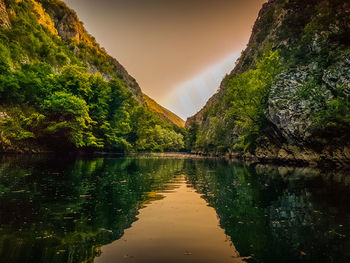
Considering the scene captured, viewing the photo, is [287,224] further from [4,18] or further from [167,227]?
[4,18]

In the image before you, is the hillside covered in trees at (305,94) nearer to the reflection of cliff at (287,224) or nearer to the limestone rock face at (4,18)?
the reflection of cliff at (287,224)

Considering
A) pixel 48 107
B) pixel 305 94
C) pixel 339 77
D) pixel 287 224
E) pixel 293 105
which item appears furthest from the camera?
pixel 48 107

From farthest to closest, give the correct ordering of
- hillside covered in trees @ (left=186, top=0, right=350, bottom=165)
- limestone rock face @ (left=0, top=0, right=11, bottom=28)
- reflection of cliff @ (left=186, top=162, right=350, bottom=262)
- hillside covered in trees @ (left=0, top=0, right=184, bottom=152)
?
limestone rock face @ (left=0, top=0, right=11, bottom=28), hillside covered in trees @ (left=0, top=0, right=184, bottom=152), hillside covered in trees @ (left=186, top=0, right=350, bottom=165), reflection of cliff @ (left=186, top=162, right=350, bottom=262)

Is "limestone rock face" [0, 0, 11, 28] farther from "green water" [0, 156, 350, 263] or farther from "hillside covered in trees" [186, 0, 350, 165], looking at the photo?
"green water" [0, 156, 350, 263]

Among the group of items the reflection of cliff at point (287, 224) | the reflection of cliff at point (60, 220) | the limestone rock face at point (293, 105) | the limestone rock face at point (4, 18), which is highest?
the limestone rock face at point (4, 18)

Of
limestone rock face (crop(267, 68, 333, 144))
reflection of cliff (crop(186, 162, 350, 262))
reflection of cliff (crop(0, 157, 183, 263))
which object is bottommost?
reflection of cliff (crop(0, 157, 183, 263))

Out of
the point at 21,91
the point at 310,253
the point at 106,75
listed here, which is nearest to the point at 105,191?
the point at 310,253

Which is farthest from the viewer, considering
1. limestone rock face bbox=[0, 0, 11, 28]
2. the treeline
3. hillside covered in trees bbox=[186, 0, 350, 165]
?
limestone rock face bbox=[0, 0, 11, 28]

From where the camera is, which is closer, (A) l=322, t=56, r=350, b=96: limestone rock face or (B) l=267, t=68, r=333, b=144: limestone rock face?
(A) l=322, t=56, r=350, b=96: limestone rock face

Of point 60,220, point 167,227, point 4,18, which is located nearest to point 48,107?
point 4,18

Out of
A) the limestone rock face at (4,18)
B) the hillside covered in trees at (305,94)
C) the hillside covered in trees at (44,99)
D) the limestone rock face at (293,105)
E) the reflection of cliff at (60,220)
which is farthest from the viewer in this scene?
the limestone rock face at (4,18)

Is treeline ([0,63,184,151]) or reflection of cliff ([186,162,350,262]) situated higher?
treeline ([0,63,184,151])

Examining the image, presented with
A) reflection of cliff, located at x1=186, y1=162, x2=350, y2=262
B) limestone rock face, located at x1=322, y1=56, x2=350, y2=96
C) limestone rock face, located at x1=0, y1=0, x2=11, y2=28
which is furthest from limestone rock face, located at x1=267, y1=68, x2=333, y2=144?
limestone rock face, located at x1=0, y1=0, x2=11, y2=28

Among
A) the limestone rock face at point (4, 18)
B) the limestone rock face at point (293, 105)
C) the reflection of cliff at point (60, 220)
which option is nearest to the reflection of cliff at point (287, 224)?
the reflection of cliff at point (60, 220)
